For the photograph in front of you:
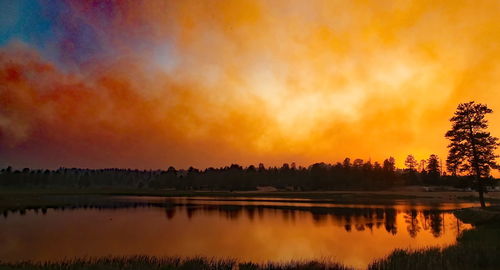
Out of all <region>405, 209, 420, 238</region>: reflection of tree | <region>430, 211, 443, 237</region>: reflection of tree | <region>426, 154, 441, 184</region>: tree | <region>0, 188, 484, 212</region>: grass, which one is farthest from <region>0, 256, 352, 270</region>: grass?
<region>426, 154, 441, 184</region>: tree

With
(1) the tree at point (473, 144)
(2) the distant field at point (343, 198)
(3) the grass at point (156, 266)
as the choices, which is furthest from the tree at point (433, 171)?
(3) the grass at point (156, 266)

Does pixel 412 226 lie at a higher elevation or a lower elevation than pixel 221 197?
higher

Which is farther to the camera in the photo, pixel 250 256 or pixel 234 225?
pixel 234 225

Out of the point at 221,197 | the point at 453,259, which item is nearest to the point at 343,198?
the point at 221,197

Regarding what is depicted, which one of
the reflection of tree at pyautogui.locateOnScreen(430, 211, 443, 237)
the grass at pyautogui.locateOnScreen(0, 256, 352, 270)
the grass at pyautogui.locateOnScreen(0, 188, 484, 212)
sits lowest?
the grass at pyautogui.locateOnScreen(0, 188, 484, 212)

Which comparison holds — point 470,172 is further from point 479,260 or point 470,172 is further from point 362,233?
point 479,260

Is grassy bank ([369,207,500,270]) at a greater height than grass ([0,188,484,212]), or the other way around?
grassy bank ([369,207,500,270])

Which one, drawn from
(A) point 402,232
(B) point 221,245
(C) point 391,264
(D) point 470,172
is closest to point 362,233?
(A) point 402,232

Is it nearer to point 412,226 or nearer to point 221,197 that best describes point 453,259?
point 412,226

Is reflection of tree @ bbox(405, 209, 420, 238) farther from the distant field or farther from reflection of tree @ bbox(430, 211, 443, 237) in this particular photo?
the distant field

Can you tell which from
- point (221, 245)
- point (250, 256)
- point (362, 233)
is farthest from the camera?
point (362, 233)

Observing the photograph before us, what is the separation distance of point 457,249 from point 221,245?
63.7 feet

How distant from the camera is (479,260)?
64.1 feet

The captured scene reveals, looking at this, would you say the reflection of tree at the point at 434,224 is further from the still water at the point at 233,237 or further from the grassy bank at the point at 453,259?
the grassy bank at the point at 453,259
